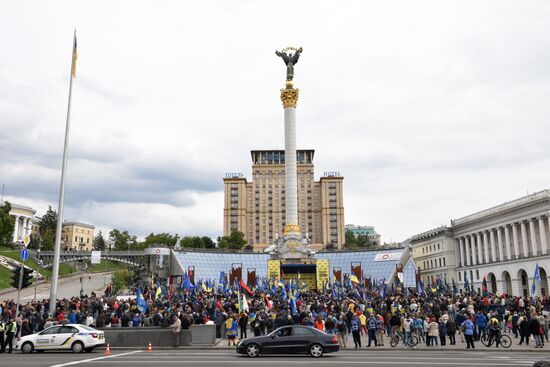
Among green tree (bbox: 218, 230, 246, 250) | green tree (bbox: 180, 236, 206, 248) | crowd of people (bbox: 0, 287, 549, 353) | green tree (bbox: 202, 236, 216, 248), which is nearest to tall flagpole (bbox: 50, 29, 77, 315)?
crowd of people (bbox: 0, 287, 549, 353)

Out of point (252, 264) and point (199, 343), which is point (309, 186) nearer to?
point (252, 264)

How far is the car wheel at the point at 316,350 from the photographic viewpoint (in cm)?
2006

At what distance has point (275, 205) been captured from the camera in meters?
173

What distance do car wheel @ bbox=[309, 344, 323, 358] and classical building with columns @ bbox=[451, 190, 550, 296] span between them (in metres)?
55.3

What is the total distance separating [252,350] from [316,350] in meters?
2.63

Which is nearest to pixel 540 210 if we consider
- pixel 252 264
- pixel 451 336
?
pixel 252 264

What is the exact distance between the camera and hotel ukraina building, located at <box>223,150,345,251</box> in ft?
565

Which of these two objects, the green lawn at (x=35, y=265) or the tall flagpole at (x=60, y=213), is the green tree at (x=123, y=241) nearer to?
the green lawn at (x=35, y=265)

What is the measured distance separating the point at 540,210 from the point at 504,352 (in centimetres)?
5771

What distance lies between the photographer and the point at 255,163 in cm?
17962

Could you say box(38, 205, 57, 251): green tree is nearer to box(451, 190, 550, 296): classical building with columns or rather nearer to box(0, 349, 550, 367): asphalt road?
box(451, 190, 550, 296): classical building with columns

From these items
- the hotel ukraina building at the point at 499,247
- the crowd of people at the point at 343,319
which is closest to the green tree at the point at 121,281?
the crowd of people at the point at 343,319

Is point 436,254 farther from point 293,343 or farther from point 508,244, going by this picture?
point 293,343

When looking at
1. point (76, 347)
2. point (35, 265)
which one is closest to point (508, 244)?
point (76, 347)
